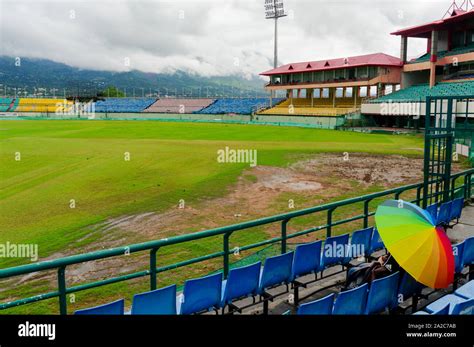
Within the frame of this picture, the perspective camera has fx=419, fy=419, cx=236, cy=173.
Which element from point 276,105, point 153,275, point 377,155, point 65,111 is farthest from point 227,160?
point 65,111

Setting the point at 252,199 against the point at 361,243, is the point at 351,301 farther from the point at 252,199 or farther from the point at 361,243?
the point at 252,199

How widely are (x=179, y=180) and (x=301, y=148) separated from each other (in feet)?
48.0

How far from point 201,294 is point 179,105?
313 feet

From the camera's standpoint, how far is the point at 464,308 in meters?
4.33

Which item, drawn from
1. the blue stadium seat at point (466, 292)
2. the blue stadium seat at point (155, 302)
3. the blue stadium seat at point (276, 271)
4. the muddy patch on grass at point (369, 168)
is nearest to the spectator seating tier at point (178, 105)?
the muddy patch on grass at point (369, 168)

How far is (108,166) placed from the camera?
22.8 meters

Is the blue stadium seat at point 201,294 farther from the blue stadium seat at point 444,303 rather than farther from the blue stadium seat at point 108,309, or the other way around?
the blue stadium seat at point 444,303

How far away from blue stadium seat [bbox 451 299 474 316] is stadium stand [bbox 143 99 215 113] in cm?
8764

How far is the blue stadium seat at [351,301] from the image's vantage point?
487cm

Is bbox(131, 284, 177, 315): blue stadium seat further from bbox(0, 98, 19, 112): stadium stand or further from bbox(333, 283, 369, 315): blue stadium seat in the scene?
bbox(0, 98, 19, 112): stadium stand

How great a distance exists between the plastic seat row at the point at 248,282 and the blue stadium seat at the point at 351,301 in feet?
4.31

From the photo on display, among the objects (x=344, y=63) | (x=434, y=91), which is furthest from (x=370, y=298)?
(x=344, y=63)

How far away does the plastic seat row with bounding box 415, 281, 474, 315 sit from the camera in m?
4.27
